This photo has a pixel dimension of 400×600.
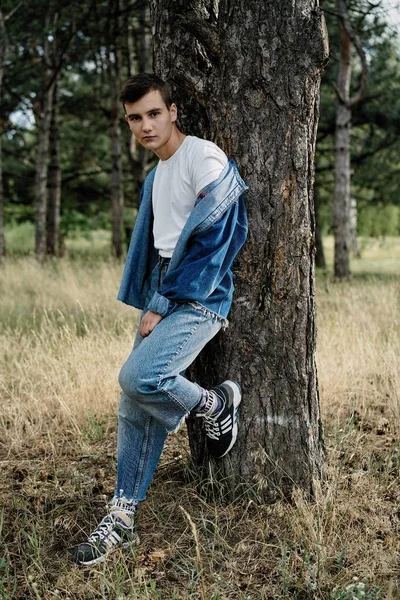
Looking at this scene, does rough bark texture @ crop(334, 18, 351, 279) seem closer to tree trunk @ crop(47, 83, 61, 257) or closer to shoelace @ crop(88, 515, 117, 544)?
tree trunk @ crop(47, 83, 61, 257)

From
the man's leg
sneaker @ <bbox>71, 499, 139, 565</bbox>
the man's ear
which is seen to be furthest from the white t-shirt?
sneaker @ <bbox>71, 499, 139, 565</bbox>

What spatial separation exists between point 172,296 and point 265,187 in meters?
0.73

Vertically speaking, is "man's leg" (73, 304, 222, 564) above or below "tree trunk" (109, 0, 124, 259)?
below

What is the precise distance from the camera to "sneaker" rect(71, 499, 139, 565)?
290 cm

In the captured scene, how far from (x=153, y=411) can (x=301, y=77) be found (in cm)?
175

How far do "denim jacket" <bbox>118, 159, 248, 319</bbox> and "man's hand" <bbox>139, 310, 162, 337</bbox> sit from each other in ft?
0.08

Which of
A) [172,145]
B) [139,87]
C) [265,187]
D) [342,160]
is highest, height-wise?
[342,160]

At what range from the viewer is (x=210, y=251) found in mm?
2922

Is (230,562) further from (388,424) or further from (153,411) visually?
(388,424)

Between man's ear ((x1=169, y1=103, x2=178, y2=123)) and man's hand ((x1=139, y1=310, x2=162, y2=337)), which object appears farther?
man's ear ((x1=169, y1=103, x2=178, y2=123))

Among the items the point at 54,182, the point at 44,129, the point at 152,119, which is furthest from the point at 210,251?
the point at 54,182

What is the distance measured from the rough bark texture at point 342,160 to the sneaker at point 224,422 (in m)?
9.78

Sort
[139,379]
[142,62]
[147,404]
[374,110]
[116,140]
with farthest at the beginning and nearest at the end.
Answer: [374,110], [116,140], [142,62], [147,404], [139,379]

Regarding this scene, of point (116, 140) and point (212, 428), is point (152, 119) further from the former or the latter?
point (116, 140)
